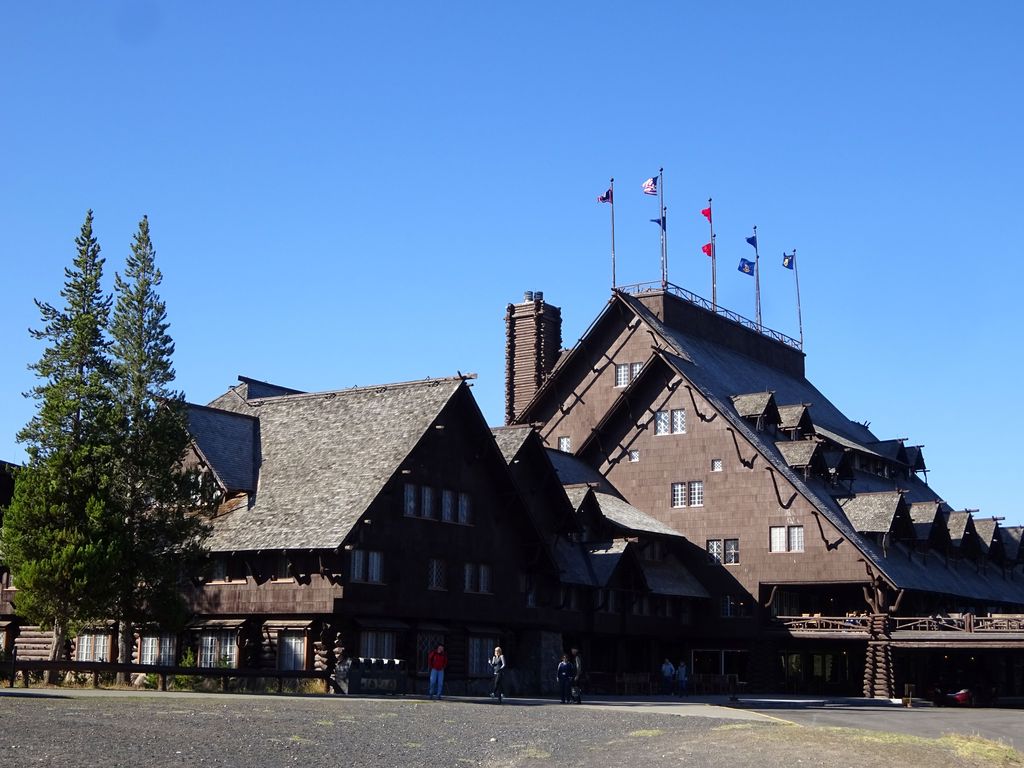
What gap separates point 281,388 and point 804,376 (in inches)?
1524

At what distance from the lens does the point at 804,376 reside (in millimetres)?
87938

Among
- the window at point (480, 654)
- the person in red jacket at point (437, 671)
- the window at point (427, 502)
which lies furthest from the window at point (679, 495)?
the person in red jacket at point (437, 671)

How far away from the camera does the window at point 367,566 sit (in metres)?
44.5

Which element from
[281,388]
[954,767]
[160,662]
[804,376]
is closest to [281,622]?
[160,662]

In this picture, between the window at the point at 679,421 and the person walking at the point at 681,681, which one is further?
the window at the point at 679,421

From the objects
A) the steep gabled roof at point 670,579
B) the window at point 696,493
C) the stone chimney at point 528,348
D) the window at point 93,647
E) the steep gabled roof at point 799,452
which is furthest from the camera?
the stone chimney at point 528,348

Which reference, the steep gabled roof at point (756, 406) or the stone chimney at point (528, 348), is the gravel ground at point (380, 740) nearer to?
the steep gabled roof at point (756, 406)

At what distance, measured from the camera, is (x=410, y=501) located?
4728 centimetres

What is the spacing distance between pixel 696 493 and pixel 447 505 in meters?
20.6

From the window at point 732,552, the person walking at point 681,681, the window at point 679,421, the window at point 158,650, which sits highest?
the window at point 679,421

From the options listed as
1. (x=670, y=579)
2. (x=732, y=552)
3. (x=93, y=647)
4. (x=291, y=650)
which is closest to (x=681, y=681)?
(x=670, y=579)

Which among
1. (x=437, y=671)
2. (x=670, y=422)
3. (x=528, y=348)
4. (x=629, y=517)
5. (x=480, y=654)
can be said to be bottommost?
(x=437, y=671)

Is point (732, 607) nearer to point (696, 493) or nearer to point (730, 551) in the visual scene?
point (730, 551)

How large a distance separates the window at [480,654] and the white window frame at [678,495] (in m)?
18.1
